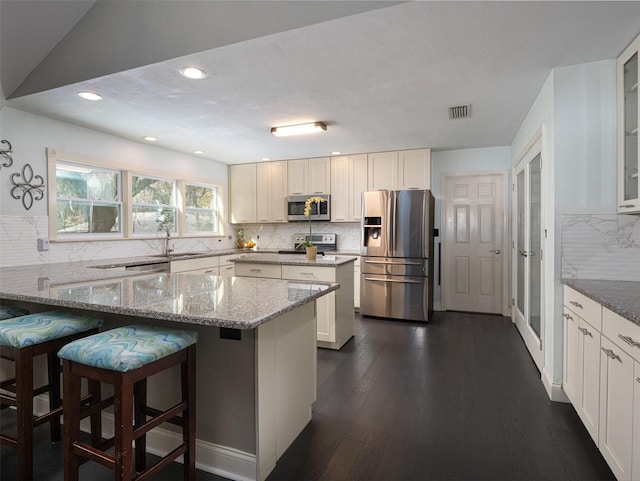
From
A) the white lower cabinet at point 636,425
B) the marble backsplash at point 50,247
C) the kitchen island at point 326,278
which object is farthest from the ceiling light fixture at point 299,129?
the white lower cabinet at point 636,425

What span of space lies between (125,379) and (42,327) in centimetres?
76

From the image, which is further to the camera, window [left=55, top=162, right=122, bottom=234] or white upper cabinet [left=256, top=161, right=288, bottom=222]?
white upper cabinet [left=256, top=161, right=288, bottom=222]

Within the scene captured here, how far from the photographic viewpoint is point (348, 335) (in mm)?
3650

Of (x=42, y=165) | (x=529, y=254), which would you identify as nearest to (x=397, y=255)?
(x=529, y=254)

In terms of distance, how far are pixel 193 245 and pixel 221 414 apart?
3.90 metres

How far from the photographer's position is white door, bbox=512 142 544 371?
300 centimetres

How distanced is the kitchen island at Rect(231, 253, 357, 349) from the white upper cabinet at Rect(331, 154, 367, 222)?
5.68ft

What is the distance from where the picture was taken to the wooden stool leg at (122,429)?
1.26 metres

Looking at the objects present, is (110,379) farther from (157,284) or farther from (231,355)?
(157,284)

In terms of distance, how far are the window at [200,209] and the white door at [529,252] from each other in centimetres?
438

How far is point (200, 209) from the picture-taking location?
5.53 m

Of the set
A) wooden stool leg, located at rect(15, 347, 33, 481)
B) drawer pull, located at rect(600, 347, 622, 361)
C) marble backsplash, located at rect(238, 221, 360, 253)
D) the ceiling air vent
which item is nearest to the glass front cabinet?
drawer pull, located at rect(600, 347, 622, 361)

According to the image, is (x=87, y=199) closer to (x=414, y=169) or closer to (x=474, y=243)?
(x=414, y=169)

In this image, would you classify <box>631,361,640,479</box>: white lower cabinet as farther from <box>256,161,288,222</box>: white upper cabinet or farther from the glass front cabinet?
<box>256,161,288,222</box>: white upper cabinet
